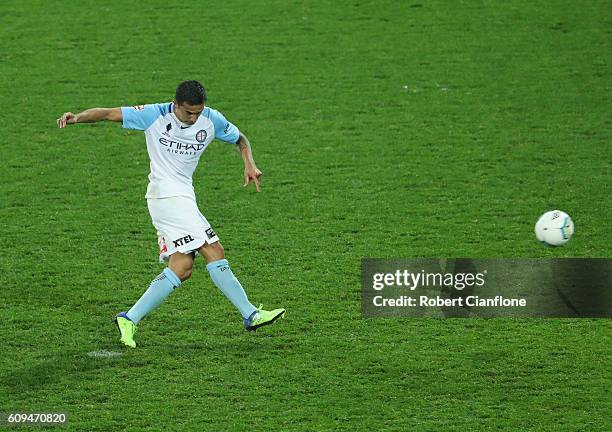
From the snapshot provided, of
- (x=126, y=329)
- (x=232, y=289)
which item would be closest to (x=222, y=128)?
(x=232, y=289)

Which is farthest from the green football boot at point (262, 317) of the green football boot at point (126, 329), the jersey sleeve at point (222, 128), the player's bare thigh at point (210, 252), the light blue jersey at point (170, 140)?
the jersey sleeve at point (222, 128)

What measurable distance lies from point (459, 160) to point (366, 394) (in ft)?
15.5

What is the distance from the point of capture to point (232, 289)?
25.2ft

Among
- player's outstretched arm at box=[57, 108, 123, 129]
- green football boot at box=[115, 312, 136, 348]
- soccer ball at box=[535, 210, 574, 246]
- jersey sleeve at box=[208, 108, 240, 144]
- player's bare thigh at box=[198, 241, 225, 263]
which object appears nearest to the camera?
player's outstretched arm at box=[57, 108, 123, 129]

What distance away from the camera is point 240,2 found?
15.2m

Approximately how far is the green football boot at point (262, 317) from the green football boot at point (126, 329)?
774mm

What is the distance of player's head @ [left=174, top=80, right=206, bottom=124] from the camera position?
24.3 feet

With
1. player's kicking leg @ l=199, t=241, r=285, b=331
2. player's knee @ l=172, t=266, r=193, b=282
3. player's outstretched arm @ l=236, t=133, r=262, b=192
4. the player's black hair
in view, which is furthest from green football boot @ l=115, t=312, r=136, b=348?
the player's black hair

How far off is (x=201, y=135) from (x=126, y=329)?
139cm

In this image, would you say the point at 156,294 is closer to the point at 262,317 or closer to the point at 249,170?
the point at 262,317

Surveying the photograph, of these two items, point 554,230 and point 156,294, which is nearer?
point 156,294

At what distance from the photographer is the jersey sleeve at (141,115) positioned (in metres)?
7.63

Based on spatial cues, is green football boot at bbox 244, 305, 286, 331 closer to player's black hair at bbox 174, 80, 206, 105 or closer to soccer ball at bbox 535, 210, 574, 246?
player's black hair at bbox 174, 80, 206, 105

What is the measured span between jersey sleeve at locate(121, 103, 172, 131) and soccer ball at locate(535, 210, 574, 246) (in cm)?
304
